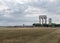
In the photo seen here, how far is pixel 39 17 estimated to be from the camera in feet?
639

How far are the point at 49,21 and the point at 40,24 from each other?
10.2 meters

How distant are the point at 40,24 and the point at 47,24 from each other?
7.31 metres

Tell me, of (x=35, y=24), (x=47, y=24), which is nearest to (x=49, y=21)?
(x=47, y=24)

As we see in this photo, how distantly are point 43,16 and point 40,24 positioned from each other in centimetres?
1329

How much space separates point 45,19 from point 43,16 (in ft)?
20.0

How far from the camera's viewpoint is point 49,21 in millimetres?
186000

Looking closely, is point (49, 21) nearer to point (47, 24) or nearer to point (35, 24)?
point (47, 24)

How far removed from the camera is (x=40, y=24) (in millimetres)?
183375

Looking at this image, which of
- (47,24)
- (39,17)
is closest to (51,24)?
(47,24)

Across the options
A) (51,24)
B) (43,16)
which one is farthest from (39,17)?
(51,24)

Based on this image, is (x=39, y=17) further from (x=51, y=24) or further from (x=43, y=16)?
(x=51, y=24)

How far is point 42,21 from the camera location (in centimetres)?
18600

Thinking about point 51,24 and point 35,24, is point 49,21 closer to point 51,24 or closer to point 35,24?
point 51,24

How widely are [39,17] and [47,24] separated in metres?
14.6
